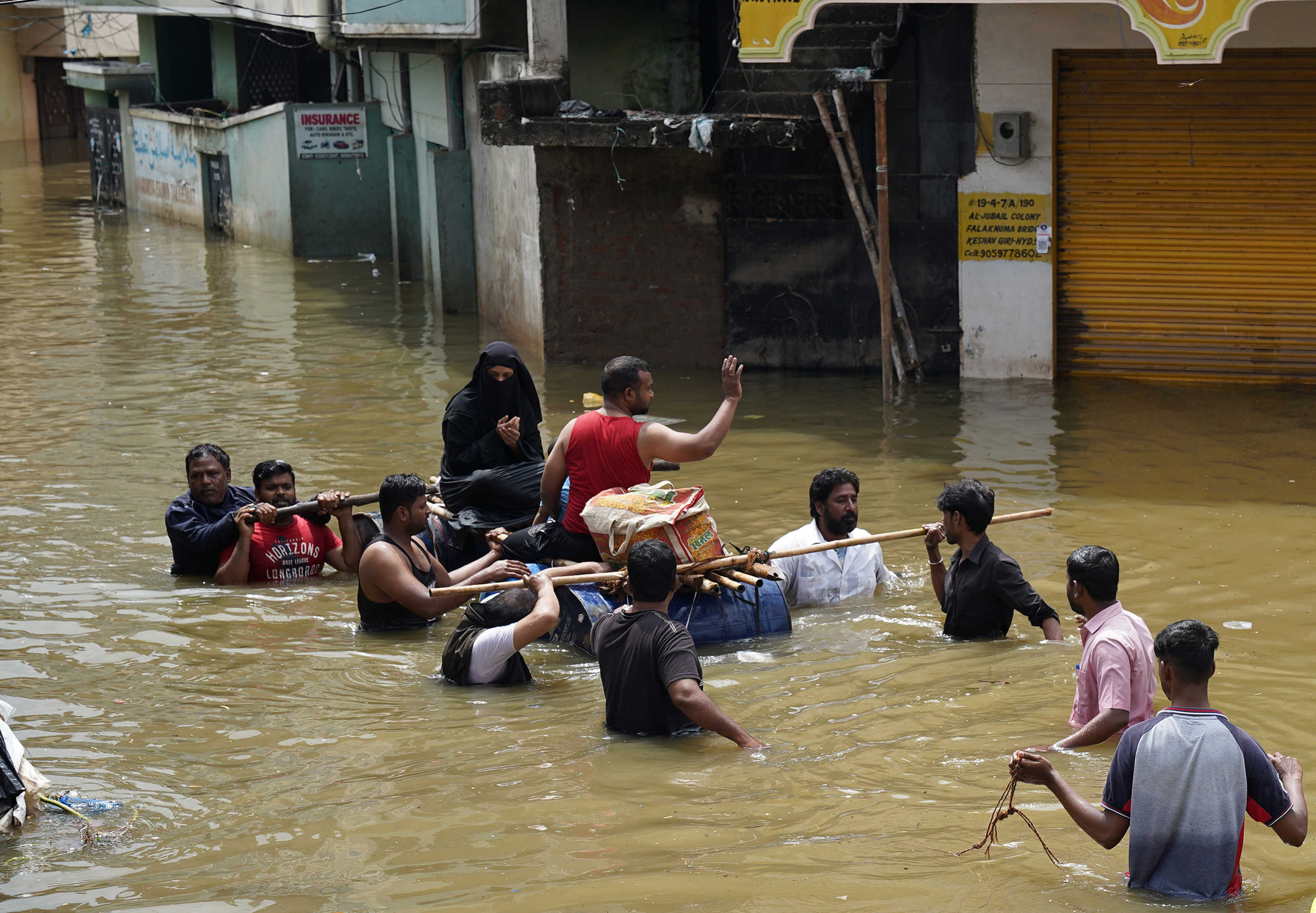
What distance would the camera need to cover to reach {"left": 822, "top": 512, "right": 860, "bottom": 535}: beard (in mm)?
7969

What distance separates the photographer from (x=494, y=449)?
954 centimetres

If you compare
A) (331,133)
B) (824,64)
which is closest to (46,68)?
(331,133)

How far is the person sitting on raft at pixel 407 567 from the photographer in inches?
314

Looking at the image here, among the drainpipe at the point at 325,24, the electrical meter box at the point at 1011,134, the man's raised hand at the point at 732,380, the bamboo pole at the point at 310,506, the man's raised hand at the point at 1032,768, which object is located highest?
the drainpipe at the point at 325,24

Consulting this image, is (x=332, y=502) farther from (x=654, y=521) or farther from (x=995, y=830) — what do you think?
(x=995, y=830)

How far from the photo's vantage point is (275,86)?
2888 centimetres

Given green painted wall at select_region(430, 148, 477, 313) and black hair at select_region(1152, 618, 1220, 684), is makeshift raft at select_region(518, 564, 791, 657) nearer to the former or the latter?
black hair at select_region(1152, 618, 1220, 684)

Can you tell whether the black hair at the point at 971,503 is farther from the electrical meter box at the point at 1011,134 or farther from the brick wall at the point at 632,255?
the brick wall at the point at 632,255

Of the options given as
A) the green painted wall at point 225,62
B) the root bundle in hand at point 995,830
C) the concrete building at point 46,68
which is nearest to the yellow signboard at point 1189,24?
the root bundle in hand at point 995,830

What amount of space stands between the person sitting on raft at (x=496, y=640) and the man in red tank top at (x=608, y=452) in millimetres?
817

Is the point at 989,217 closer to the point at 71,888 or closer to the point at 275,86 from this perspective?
the point at 71,888

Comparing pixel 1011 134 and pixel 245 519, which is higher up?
pixel 1011 134

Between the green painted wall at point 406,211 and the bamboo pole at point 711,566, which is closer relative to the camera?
the bamboo pole at point 711,566

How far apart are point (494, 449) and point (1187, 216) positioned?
7229mm
